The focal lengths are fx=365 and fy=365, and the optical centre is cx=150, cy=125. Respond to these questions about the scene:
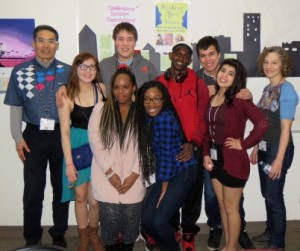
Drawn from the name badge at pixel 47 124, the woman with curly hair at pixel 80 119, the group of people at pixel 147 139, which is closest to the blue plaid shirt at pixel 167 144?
the group of people at pixel 147 139

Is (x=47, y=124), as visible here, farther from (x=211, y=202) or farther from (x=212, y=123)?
(x=211, y=202)

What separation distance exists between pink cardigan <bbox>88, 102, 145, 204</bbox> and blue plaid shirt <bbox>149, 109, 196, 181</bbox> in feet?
0.54

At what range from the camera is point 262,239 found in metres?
3.24

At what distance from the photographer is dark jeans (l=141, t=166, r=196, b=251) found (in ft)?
8.30

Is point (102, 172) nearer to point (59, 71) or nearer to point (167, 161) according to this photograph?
point (167, 161)

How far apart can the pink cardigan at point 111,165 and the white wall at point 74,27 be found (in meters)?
1.18

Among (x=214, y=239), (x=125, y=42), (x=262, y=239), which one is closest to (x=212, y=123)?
(x=125, y=42)

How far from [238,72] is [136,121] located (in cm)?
80

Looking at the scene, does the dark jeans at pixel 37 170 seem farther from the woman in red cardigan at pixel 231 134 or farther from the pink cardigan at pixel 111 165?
the woman in red cardigan at pixel 231 134

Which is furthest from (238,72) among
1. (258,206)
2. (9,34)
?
(9,34)

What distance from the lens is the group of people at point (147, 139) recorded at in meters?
2.57

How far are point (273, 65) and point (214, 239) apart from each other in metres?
1.55

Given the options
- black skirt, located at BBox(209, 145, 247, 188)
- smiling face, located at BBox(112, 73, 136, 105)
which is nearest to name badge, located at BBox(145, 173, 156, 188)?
black skirt, located at BBox(209, 145, 247, 188)

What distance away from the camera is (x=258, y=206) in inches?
149
